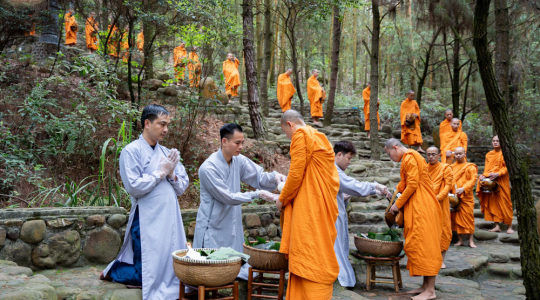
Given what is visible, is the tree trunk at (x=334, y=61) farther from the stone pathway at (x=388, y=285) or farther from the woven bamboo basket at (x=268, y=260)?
the woven bamboo basket at (x=268, y=260)

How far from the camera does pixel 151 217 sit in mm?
3369

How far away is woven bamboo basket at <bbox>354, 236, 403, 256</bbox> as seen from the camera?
435cm

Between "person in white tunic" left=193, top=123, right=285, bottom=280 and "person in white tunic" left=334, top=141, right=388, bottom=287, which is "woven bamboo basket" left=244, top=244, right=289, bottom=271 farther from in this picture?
"person in white tunic" left=334, top=141, right=388, bottom=287

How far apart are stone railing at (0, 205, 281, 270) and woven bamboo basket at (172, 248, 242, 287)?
54.8 inches

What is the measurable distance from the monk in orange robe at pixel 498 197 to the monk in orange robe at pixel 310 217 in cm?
553

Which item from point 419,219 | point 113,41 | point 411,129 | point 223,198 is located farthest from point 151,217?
point 411,129

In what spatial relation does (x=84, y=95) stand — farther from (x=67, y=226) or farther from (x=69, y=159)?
(x=67, y=226)

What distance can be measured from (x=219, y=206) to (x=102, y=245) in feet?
4.22

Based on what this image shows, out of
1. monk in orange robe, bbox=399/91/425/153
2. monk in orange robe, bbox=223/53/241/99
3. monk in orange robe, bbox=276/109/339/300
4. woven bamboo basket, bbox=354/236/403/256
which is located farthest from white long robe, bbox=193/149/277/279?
monk in orange robe, bbox=223/53/241/99

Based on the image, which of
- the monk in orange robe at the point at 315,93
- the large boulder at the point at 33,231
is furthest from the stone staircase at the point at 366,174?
the large boulder at the point at 33,231

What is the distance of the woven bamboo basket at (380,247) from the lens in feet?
14.3

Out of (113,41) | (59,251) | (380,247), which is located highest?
(113,41)

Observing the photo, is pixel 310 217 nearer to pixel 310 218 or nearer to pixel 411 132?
pixel 310 218

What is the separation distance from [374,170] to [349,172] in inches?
35.6
